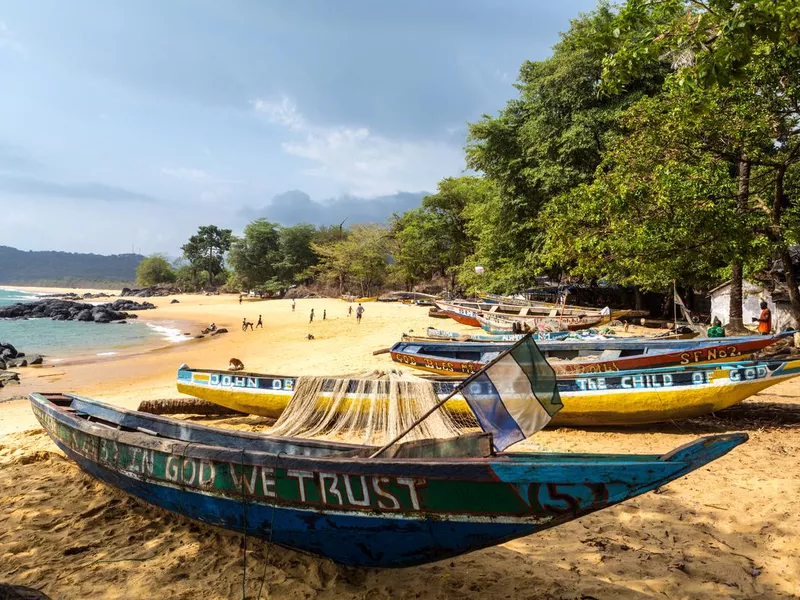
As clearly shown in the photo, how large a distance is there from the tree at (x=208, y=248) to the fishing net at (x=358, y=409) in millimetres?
77041

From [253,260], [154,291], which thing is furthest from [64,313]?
[154,291]

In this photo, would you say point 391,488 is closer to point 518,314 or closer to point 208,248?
point 518,314

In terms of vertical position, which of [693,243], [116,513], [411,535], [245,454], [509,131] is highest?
[509,131]

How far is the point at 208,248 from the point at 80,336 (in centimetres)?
5315

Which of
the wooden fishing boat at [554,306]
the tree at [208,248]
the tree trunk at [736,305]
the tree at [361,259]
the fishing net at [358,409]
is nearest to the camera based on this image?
the fishing net at [358,409]

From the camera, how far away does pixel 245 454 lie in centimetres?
349

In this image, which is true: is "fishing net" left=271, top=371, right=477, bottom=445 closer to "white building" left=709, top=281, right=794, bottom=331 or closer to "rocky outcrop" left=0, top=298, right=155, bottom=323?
"white building" left=709, top=281, right=794, bottom=331

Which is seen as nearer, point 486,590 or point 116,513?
point 486,590

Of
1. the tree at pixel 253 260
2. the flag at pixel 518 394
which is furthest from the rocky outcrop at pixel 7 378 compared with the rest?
the tree at pixel 253 260

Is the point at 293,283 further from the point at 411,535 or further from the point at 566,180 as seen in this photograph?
the point at 411,535

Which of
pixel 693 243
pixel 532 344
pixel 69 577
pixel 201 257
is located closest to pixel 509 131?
pixel 693 243

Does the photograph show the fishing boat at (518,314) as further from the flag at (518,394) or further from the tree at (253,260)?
the tree at (253,260)

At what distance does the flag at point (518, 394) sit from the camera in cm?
331

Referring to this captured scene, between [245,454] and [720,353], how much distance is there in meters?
9.49
